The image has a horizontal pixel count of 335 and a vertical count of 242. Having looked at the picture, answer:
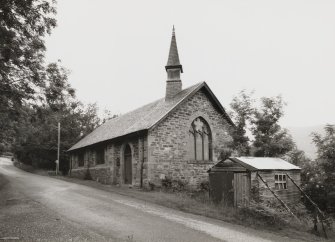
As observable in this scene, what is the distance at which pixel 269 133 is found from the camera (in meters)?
18.9

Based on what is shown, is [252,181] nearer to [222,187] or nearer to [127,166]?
[222,187]

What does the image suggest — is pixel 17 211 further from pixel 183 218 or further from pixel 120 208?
pixel 183 218

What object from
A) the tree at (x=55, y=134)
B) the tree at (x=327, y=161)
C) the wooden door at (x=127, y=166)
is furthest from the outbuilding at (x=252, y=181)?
the tree at (x=55, y=134)

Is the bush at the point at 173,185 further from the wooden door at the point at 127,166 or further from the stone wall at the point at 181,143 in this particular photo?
the wooden door at the point at 127,166

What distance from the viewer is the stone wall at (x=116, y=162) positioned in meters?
20.4

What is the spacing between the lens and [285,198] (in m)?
15.1

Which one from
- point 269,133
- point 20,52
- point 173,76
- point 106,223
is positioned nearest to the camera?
point 106,223

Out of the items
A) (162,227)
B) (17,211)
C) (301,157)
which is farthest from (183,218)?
(301,157)

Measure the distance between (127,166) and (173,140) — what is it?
3.95 m

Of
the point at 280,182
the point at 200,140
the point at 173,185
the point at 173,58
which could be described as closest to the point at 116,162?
the point at 173,185

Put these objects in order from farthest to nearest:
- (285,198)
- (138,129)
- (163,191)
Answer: (138,129), (163,191), (285,198)

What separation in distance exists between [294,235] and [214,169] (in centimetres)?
620

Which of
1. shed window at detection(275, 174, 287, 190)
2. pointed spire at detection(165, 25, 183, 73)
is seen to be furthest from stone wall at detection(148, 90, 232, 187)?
shed window at detection(275, 174, 287, 190)

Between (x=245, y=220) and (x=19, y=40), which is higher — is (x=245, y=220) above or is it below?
below
